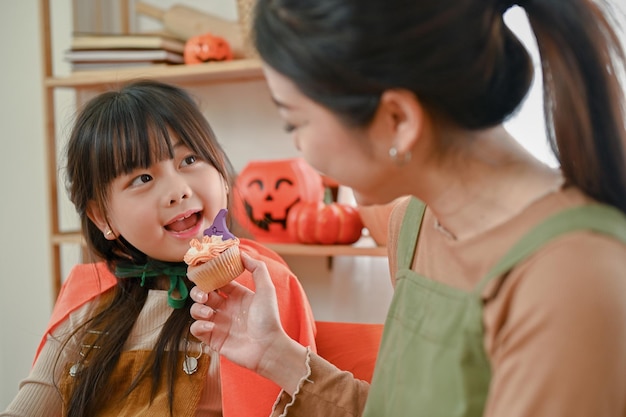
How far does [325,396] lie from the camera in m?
1.10

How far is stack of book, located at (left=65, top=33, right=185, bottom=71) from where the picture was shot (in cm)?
228

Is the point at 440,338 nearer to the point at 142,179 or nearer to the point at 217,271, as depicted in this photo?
the point at 217,271

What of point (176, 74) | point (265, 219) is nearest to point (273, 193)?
point (265, 219)

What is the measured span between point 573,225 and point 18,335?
110 inches

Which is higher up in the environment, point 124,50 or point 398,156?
point 124,50

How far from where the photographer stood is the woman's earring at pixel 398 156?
0.77m

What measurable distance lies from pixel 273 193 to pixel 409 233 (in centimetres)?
124

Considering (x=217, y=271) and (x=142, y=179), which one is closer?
(x=217, y=271)

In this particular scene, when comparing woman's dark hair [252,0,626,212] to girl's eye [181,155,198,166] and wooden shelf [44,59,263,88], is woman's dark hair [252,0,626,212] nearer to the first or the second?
girl's eye [181,155,198,166]

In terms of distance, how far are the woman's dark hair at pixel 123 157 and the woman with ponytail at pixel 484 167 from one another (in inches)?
22.5

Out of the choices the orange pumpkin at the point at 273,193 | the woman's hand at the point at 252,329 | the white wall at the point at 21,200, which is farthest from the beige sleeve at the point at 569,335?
the white wall at the point at 21,200

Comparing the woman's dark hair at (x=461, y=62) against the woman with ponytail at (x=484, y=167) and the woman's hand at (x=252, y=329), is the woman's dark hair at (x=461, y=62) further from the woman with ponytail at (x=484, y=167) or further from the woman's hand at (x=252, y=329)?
the woman's hand at (x=252, y=329)

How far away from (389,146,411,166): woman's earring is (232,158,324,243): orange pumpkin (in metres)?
1.39

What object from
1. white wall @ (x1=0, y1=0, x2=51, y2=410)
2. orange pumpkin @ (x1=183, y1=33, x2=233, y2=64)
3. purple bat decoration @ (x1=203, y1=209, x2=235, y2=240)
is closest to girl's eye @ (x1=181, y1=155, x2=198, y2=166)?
purple bat decoration @ (x1=203, y1=209, x2=235, y2=240)
